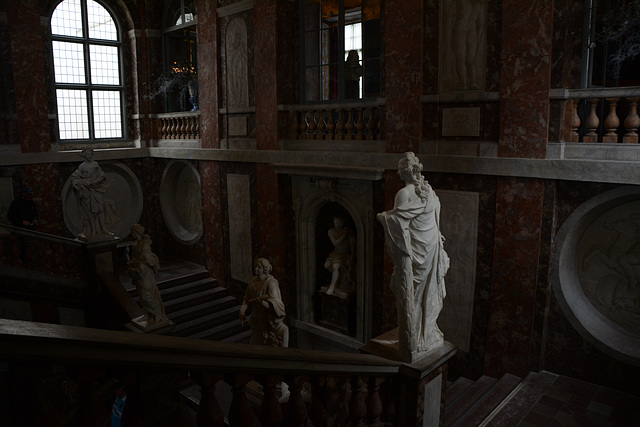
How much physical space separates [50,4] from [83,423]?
492 inches

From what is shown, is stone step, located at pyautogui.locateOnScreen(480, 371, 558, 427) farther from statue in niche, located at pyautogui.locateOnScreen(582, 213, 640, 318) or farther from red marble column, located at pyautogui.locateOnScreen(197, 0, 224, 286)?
red marble column, located at pyautogui.locateOnScreen(197, 0, 224, 286)

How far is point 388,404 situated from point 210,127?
8.80m

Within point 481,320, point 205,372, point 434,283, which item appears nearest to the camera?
point 205,372

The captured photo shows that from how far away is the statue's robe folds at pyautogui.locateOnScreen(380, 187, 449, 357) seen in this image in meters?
4.28

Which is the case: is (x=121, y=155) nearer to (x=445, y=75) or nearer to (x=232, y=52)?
(x=232, y=52)

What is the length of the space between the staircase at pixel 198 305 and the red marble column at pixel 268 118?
1.71 m

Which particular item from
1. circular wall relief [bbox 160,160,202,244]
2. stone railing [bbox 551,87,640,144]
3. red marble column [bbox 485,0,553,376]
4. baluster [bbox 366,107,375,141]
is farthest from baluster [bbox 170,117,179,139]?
stone railing [bbox 551,87,640,144]

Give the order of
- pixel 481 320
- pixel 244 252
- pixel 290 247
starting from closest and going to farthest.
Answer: pixel 481 320, pixel 290 247, pixel 244 252

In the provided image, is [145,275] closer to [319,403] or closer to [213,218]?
[213,218]

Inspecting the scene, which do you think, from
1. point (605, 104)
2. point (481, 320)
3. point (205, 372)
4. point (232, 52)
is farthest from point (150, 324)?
point (605, 104)

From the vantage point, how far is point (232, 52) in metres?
10.9

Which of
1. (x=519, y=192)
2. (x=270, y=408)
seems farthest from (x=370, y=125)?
(x=270, y=408)

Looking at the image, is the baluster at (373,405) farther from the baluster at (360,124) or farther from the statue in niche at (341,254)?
the baluster at (360,124)

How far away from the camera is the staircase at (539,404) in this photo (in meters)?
5.67
